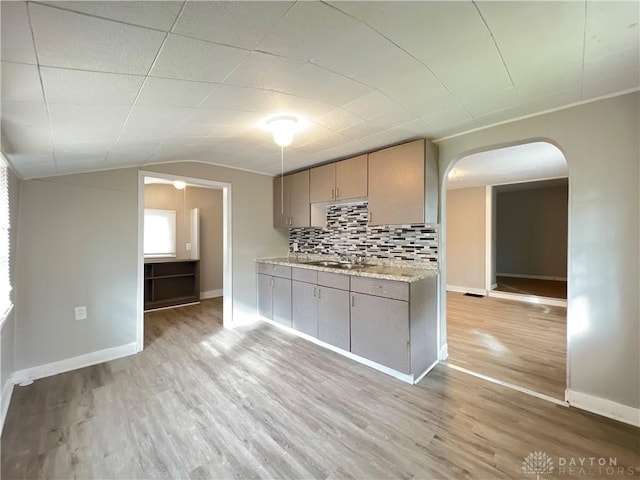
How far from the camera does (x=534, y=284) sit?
6.47 m

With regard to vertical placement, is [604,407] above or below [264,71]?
below

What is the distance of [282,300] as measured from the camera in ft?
11.9

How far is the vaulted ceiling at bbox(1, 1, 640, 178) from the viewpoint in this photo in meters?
0.93

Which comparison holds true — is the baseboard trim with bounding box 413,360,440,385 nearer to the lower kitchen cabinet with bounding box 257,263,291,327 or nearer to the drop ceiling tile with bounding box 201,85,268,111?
the lower kitchen cabinet with bounding box 257,263,291,327

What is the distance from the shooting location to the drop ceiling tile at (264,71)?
1.27 meters

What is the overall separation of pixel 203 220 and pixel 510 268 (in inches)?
330

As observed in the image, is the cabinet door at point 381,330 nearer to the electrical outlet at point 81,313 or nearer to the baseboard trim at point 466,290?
Answer: the electrical outlet at point 81,313

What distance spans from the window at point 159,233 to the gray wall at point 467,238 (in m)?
5.95

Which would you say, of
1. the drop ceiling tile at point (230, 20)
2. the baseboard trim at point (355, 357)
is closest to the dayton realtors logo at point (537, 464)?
the baseboard trim at point (355, 357)

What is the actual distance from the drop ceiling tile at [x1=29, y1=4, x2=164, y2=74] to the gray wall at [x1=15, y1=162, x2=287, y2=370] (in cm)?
224

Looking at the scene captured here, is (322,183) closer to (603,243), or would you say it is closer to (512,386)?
(603,243)

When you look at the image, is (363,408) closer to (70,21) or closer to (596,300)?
(596,300)

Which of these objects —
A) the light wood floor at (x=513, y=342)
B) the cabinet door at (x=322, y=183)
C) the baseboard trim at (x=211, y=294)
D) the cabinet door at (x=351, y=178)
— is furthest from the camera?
the baseboard trim at (x=211, y=294)

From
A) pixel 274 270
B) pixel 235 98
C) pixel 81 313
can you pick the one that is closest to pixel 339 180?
pixel 274 270
